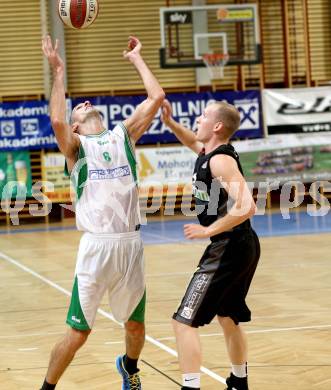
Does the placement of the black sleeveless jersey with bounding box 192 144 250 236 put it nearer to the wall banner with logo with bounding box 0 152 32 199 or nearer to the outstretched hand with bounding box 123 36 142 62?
the outstretched hand with bounding box 123 36 142 62

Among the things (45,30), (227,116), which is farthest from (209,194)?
(45,30)

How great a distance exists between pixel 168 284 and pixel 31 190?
1045 cm

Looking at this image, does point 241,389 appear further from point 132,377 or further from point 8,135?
point 8,135

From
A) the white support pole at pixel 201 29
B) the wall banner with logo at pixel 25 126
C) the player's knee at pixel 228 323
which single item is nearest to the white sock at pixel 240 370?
the player's knee at pixel 228 323

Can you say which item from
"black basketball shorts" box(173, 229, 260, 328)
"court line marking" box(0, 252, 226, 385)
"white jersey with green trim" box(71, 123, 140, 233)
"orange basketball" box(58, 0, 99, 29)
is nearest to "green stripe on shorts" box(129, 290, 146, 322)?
"black basketball shorts" box(173, 229, 260, 328)

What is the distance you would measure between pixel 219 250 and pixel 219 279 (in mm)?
185

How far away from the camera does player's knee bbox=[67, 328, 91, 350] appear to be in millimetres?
5496

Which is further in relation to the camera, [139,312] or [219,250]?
[139,312]

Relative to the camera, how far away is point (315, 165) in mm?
21344

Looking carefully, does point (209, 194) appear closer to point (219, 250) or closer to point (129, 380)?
point (219, 250)

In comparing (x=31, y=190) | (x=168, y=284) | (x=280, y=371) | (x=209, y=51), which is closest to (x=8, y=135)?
(x=31, y=190)

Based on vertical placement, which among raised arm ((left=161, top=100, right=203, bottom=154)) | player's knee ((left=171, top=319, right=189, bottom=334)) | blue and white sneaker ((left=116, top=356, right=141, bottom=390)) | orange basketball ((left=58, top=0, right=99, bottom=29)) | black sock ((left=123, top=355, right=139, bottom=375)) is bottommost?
blue and white sneaker ((left=116, top=356, right=141, bottom=390))

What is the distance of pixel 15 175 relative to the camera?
Answer: 67.9ft

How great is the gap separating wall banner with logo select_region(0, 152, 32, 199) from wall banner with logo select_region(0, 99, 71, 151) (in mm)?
223
